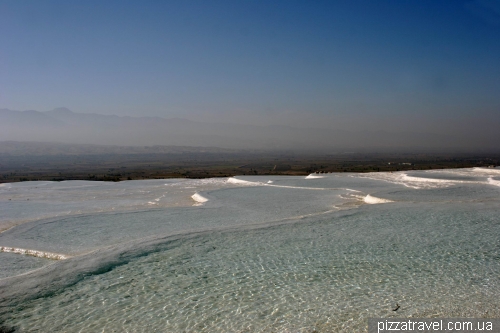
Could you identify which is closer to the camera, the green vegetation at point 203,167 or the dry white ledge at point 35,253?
the dry white ledge at point 35,253

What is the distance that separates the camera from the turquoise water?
5.62m

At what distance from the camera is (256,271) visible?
293 inches

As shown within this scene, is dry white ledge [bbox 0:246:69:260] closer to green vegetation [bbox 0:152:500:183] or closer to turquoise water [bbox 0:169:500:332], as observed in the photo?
turquoise water [bbox 0:169:500:332]

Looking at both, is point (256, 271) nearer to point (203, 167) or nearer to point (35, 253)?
point (35, 253)

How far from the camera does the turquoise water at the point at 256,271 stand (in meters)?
5.62

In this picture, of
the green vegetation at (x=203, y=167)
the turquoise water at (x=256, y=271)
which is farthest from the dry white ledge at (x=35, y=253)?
the green vegetation at (x=203, y=167)

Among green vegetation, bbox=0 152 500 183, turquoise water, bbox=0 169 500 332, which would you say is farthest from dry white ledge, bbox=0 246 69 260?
green vegetation, bbox=0 152 500 183

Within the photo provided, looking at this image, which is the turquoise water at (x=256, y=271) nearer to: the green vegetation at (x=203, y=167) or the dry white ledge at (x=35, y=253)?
the dry white ledge at (x=35, y=253)

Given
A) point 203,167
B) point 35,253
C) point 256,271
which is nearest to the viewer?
point 256,271

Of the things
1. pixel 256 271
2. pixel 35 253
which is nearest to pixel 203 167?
pixel 35 253

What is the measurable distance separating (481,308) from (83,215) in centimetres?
1228

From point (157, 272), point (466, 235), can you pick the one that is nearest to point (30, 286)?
point (157, 272)

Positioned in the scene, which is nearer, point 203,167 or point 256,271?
point 256,271

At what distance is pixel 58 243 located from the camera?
972 cm
